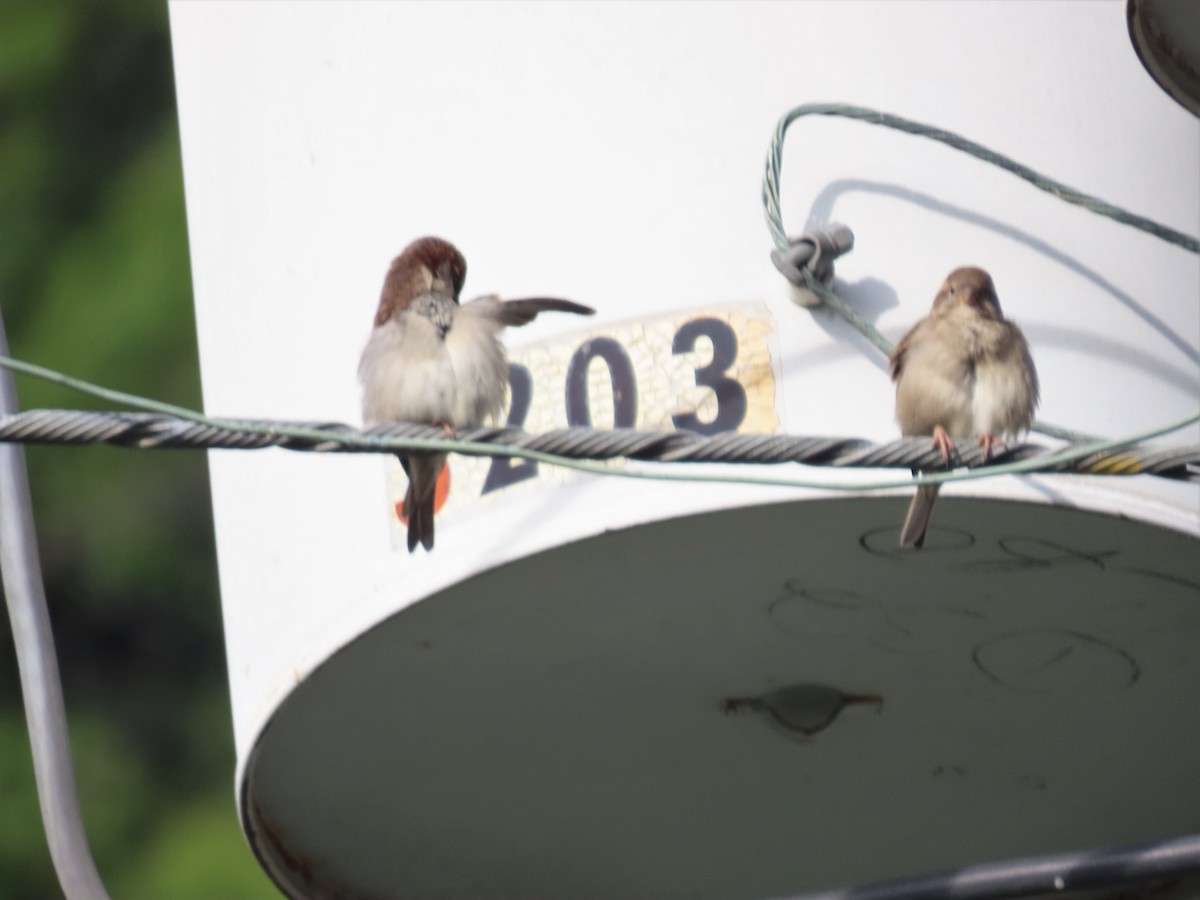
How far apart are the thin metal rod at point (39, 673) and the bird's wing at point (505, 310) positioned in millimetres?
1144

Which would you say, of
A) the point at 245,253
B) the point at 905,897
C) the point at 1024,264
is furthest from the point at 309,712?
the point at 1024,264

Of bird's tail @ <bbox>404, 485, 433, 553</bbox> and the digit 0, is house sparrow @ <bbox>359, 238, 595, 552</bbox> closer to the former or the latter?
bird's tail @ <bbox>404, 485, 433, 553</bbox>

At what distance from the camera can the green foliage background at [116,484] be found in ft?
29.5

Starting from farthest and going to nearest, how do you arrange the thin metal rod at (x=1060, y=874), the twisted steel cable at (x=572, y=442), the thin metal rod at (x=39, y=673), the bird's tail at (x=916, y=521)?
the thin metal rod at (x=39, y=673) → the bird's tail at (x=916, y=521) → the thin metal rod at (x=1060, y=874) → the twisted steel cable at (x=572, y=442)

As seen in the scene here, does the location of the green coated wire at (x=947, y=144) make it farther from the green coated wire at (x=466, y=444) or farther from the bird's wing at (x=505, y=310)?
the green coated wire at (x=466, y=444)

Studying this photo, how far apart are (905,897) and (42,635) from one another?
82.2 inches

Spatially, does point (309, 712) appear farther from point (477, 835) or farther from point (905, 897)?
point (905, 897)

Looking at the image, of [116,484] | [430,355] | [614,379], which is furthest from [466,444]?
[116,484]

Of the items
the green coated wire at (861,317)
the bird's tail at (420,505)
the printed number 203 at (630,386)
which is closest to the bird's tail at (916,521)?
the green coated wire at (861,317)

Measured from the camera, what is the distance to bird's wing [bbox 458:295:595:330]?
512 cm

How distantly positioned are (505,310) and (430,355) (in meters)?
0.30

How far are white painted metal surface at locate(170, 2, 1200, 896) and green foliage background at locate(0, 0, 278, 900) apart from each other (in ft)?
10.1

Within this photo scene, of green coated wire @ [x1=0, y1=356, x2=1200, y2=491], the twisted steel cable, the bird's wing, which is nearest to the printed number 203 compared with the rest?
the bird's wing

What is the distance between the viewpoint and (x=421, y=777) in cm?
632
